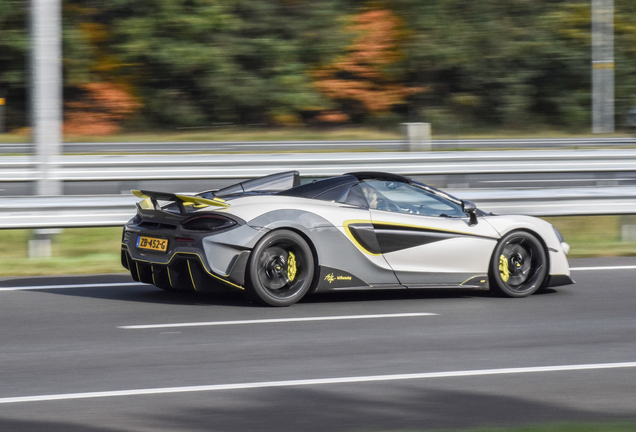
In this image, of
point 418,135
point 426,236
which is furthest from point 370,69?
point 426,236

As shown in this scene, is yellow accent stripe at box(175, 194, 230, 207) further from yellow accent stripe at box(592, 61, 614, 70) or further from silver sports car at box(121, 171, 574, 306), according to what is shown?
yellow accent stripe at box(592, 61, 614, 70)

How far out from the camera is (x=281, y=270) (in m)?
7.33

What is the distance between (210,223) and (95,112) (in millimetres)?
24319

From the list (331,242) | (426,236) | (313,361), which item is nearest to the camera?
(313,361)

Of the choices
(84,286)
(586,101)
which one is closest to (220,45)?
(586,101)

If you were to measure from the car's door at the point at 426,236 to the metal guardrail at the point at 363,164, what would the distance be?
4.84 metres

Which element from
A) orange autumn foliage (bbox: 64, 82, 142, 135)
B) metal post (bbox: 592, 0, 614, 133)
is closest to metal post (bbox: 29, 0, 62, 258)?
orange autumn foliage (bbox: 64, 82, 142, 135)

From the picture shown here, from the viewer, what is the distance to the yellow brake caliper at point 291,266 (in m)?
7.36

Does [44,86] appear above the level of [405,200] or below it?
above

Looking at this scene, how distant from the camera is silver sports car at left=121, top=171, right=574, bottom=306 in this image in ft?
23.5

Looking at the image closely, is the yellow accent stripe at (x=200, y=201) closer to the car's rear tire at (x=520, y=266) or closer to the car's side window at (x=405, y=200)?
the car's side window at (x=405, y=200)

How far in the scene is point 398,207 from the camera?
309 inches

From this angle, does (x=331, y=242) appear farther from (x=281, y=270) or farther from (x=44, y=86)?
(x=44, y=86)

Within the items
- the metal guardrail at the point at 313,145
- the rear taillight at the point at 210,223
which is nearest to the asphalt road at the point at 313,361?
the rear taillight at the point at 210,223
